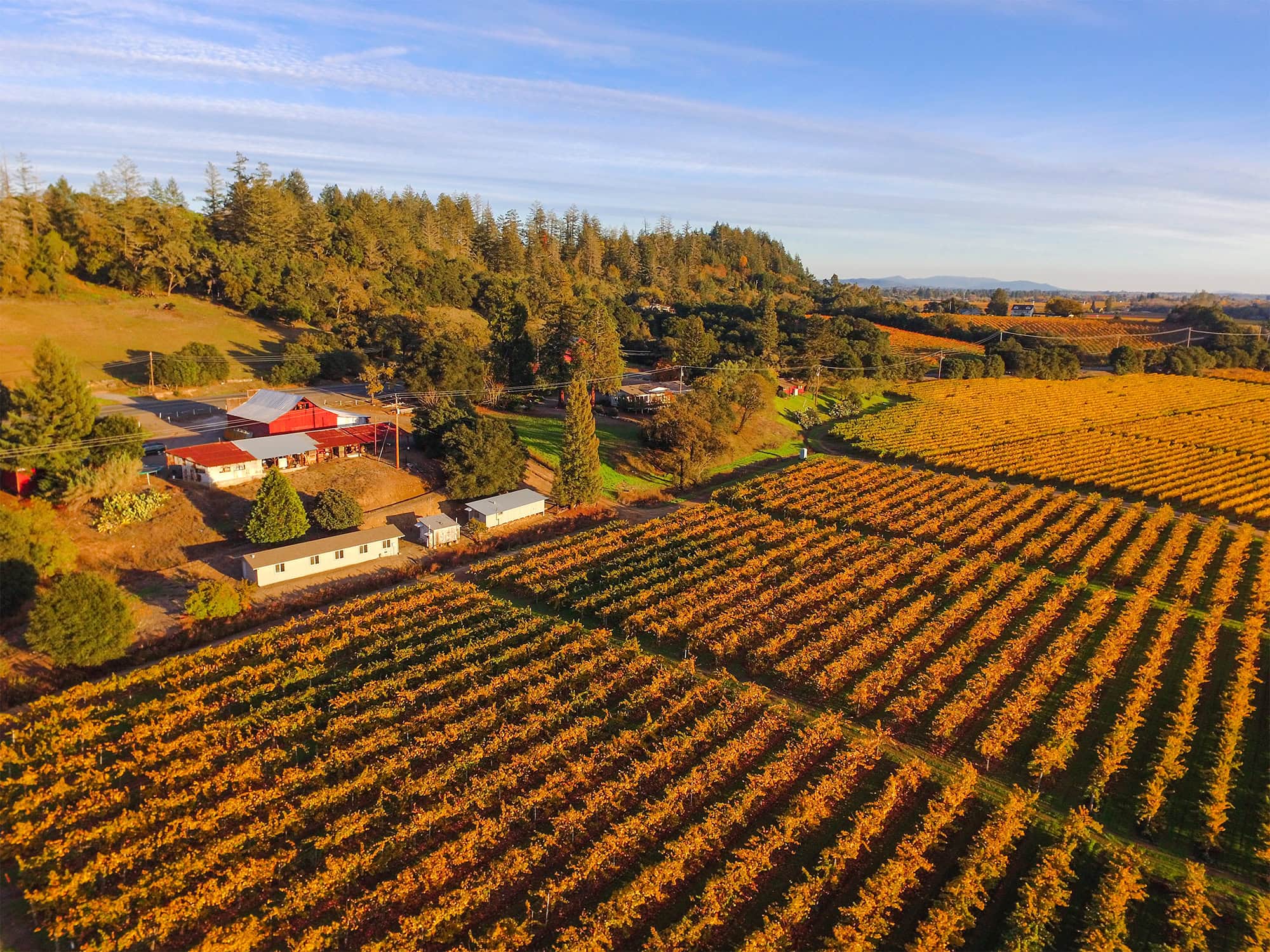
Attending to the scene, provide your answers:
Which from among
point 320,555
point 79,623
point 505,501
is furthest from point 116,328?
point 79,623

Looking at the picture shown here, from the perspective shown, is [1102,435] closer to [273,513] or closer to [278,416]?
[273,513]

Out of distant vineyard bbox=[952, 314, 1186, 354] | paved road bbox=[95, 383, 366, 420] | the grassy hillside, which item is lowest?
paved road bbox=[95, 383, 366, 420]

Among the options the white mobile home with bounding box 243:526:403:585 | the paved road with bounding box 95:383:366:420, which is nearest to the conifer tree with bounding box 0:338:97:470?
the white mobile home with bounding box 243:526:403:585

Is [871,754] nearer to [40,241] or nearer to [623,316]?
[623,316]

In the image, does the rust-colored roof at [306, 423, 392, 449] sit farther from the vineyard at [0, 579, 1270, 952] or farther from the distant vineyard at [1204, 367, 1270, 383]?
the distant vineyard at [1204, 367, 1270, 383]

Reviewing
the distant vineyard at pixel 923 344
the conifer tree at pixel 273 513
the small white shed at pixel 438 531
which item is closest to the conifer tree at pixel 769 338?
the distant vineyard at pixel 923 344
